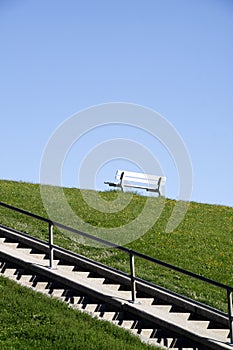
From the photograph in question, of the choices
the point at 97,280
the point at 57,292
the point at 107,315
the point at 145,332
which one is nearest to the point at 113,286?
the point at 97,280

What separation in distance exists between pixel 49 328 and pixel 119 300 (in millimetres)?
2407

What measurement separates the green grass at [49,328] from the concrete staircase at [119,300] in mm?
619

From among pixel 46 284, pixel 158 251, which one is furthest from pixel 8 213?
pixel 46 284

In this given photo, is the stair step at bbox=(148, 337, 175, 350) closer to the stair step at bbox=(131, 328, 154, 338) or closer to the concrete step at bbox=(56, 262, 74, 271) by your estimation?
the stair step at bbox=(131, 328, 154, 338)

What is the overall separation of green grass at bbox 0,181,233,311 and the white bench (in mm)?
1271

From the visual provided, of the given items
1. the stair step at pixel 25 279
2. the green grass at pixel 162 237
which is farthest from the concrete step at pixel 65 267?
the green grass at pixel 162 237

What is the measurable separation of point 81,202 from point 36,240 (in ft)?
29.8

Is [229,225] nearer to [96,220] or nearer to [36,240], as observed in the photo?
[96,220]

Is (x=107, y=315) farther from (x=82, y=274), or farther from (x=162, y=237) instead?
(x=162, y=237)

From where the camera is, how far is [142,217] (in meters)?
25.2

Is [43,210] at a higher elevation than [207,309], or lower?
higher

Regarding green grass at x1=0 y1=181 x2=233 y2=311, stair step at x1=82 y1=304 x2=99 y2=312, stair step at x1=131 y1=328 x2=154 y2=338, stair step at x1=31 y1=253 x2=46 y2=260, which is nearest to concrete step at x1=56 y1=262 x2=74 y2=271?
stair step at x1=31 y1=253 x2=46 y2=260

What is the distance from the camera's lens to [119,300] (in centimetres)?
1419

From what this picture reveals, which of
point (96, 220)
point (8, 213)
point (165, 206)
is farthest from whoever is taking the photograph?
point (165, 206)
